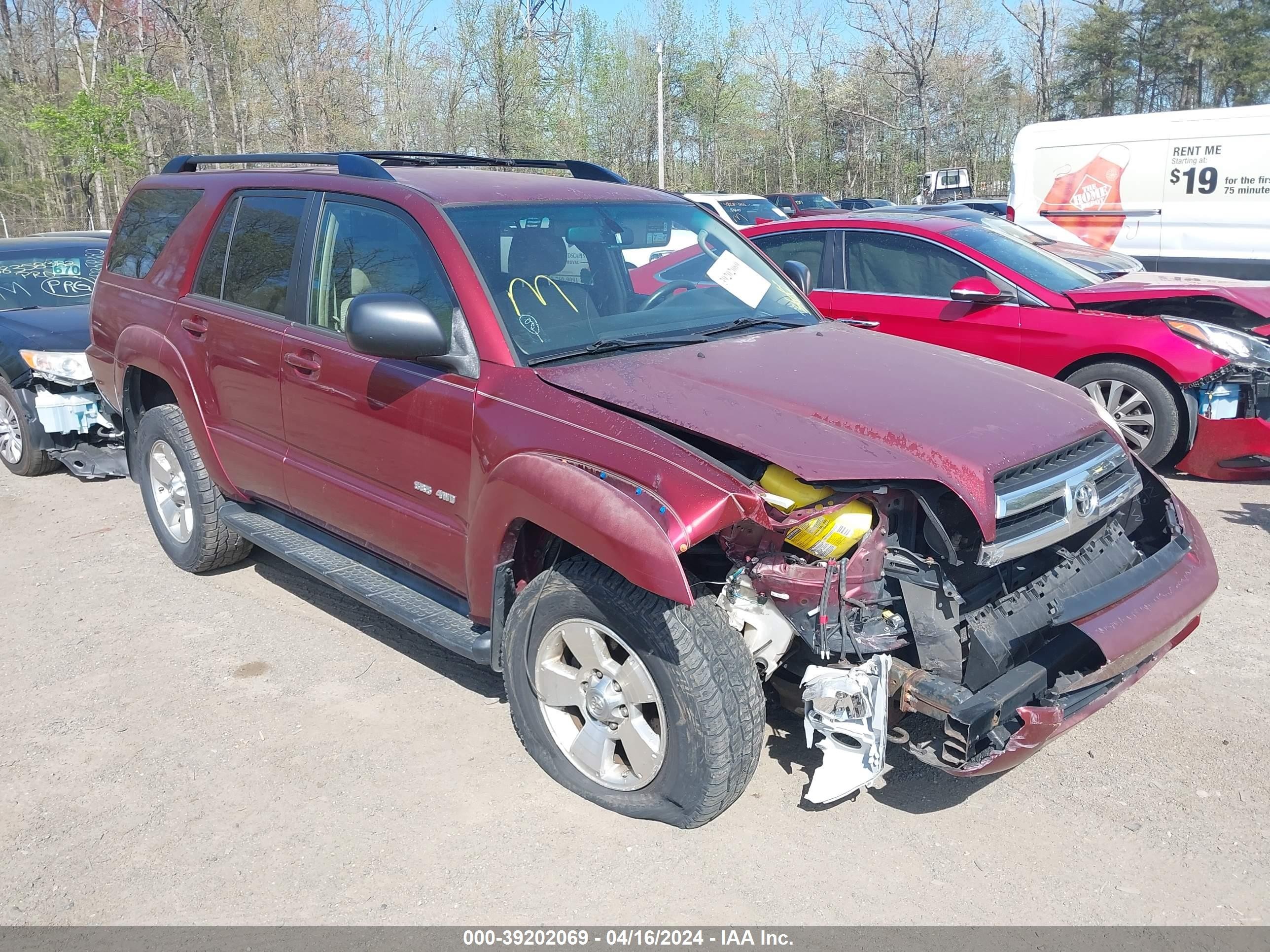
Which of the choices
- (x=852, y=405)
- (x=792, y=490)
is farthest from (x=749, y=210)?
(x=792, y=490)

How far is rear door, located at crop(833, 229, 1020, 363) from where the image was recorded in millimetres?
6895

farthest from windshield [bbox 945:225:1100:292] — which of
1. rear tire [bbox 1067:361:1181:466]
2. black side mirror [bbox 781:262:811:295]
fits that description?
black side mirror [bbox 781:262:811:295]

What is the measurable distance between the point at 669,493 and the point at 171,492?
3545 millimetres

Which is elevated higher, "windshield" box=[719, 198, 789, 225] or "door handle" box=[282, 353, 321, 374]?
"windshield" box=[719, 198, 789, 225]

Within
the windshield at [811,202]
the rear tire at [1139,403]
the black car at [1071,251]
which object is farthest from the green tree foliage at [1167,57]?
the rear tire at [1139,403]

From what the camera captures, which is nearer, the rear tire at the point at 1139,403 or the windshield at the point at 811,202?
the rear tire at the point at 1139,403

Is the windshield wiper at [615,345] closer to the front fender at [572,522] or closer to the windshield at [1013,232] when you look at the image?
the front fender at [572,522]

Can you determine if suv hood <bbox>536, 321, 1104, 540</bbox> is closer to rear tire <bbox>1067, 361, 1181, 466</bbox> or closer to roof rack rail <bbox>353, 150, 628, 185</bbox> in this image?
roof rack rail <bbox>353, 150, 628, 185</bbox>

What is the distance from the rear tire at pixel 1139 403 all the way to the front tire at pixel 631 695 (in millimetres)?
4487

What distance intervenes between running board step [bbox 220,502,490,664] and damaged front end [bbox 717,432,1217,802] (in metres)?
1.07

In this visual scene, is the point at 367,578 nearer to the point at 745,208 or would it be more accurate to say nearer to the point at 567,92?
the point at 745,208

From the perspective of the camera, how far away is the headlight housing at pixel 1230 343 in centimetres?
A: 616
